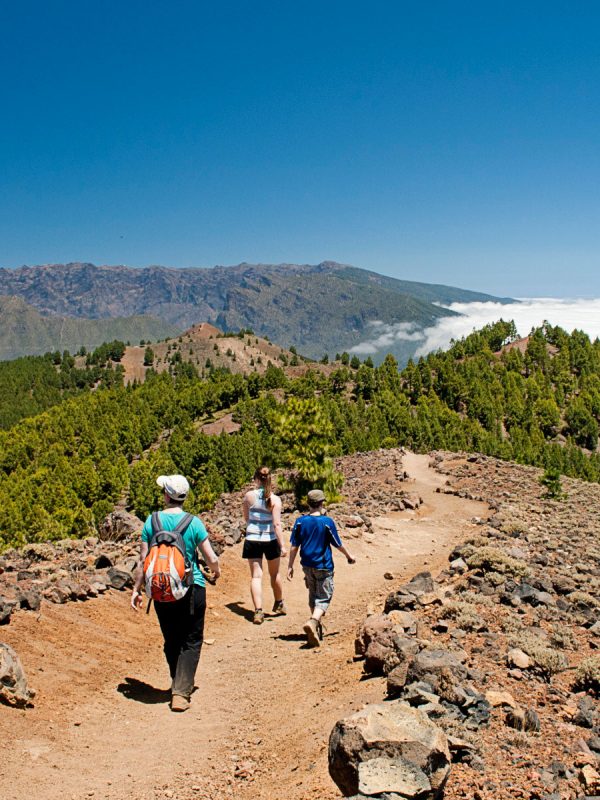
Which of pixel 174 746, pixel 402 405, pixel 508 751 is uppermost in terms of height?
pixel 508 751

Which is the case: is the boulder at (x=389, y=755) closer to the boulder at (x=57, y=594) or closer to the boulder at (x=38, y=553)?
the boulder at (x=57, y=594)

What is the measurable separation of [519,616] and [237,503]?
25.9 meters

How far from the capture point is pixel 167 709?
7.78m

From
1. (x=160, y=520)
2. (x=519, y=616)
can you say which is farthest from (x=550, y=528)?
(x=160, y=520)

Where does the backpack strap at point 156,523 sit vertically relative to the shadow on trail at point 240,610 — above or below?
above

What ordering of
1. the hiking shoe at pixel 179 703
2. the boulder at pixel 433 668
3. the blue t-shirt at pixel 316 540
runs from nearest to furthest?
the boulder at pixel 433 668 → the hiking shoe at pixel 179 703 → the blue t-shirt at pixel 316 540

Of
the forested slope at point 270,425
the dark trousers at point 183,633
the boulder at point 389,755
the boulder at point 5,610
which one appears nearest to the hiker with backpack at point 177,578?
the dark trousers at point 183,633

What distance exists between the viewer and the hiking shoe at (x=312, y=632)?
9.98 m

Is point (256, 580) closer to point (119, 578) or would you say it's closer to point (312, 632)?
point (312, 632)

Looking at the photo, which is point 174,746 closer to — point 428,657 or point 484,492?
point 428,657

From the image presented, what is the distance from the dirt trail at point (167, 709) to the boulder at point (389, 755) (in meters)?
0.59

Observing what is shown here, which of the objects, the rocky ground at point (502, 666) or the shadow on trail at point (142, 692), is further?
the shadow on trail at point (142, 692)

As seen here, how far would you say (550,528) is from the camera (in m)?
24.2

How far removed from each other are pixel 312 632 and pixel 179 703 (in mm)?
2929
